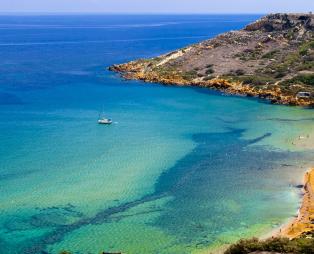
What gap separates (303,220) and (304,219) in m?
0.20

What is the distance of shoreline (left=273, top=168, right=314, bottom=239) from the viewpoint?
36522mm

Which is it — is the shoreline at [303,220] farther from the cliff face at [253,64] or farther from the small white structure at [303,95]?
the small white structure at [303,95]

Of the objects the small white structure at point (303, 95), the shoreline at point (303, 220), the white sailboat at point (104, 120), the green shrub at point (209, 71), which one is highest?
the green shrub at point (209, 71)

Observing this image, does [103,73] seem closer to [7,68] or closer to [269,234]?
[7,68]

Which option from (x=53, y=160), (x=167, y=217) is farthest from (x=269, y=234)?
(x=53, y=160)

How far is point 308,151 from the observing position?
5600cm

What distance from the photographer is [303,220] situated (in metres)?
38.9

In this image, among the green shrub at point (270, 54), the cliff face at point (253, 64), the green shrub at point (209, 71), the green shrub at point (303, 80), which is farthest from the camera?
the green shrub at point (270, 54)

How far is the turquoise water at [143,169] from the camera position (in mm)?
37312

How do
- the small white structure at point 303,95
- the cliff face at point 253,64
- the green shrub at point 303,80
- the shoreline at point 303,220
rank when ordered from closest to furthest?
the shoreline at point 303,220 → the small white structure at point 303,95 → the green shrub at point 303,80 → the cliff face at point 253,64

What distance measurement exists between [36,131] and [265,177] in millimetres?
28560

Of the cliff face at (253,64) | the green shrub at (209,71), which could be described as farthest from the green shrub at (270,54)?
the green shrub at (209,71)

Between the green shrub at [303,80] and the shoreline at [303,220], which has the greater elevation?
the green shrub at [303,80]

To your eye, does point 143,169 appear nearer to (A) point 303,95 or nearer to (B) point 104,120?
(B) point 104,120
